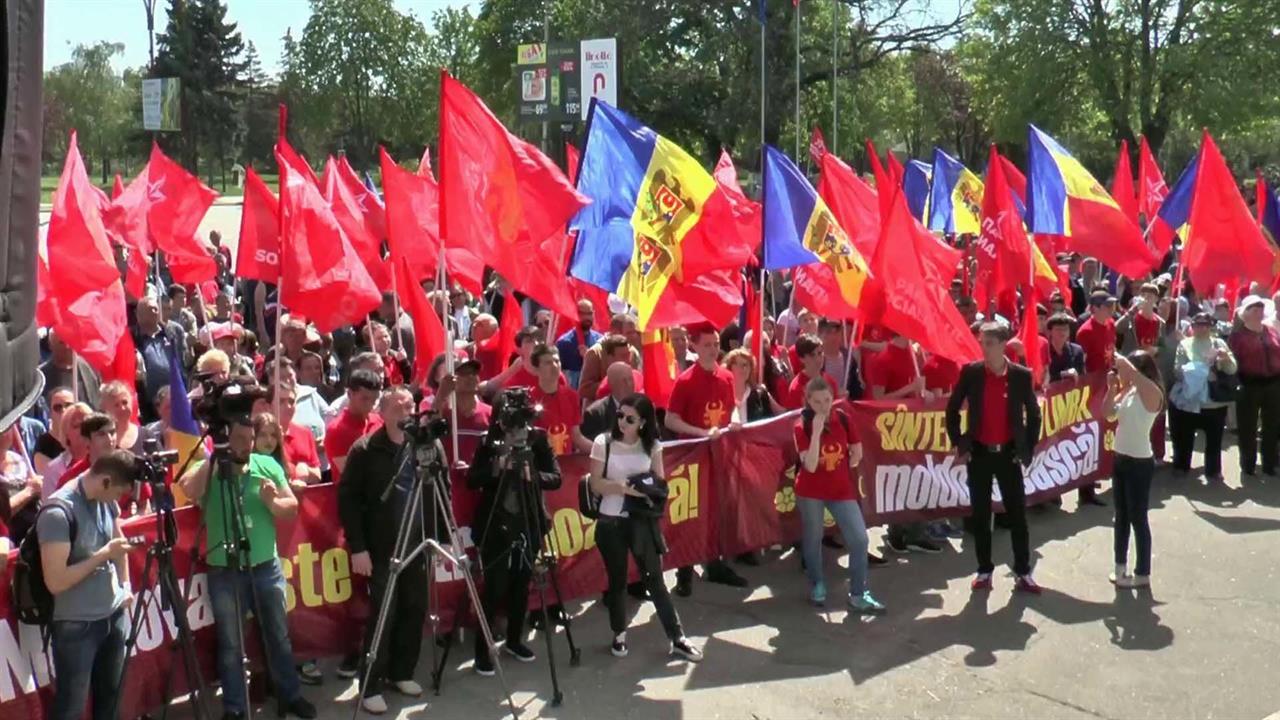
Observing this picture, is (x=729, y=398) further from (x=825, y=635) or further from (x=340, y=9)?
(x=340, y=9)

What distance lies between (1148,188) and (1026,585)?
10107mm

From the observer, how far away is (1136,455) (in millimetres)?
8562

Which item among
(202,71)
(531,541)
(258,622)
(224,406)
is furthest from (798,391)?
(202,71)

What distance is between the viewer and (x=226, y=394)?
5.73 meters

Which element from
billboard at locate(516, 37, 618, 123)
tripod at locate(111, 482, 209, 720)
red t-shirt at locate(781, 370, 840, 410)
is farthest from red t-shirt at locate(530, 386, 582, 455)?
billboard at locate(516, 37, 618, 123)

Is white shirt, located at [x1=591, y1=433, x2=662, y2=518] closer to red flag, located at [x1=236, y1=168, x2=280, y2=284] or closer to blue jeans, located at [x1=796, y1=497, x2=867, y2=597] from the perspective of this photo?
blue jeans, located at [x1=796, y1=497, x2=867, y2=597]

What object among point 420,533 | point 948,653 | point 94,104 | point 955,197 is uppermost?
point 94,104

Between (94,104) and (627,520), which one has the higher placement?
(94,104)

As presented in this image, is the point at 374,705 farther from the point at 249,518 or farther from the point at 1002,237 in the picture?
the point at 1002,237

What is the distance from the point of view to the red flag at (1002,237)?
11281mm

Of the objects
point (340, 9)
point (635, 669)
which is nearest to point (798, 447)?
point (635, 669)

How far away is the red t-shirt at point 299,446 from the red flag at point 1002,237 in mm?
6440

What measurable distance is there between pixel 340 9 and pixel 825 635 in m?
65.1

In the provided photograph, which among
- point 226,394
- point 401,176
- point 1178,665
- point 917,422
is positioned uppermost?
point 401,176
